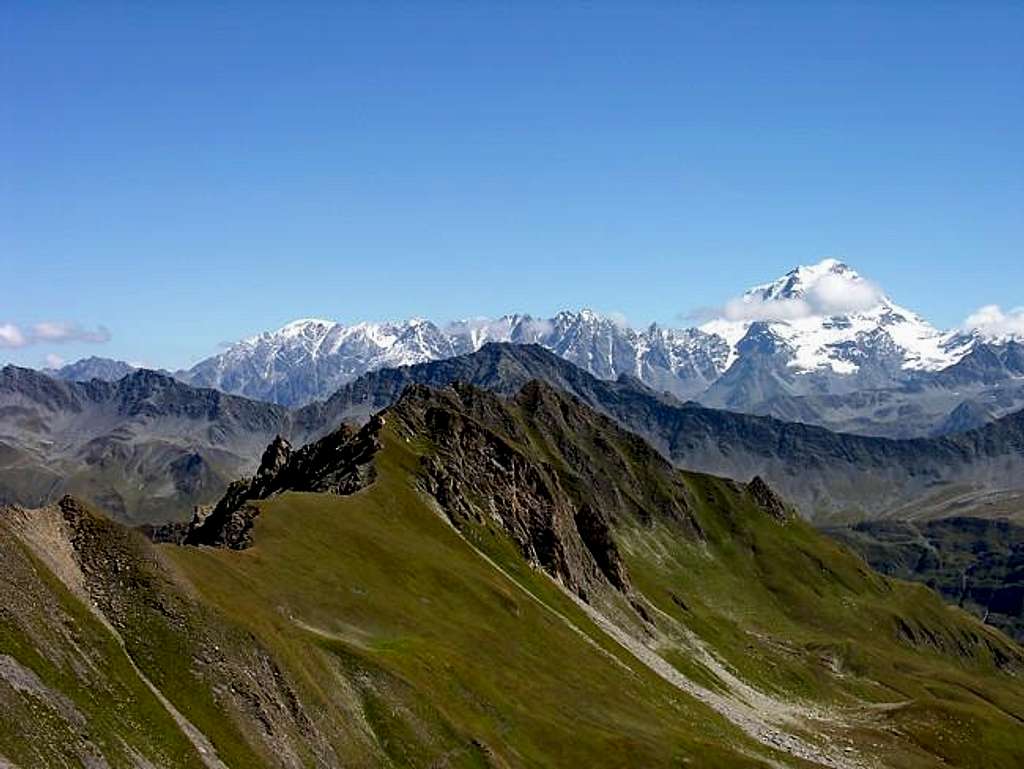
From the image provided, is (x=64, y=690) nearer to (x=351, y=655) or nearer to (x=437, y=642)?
(x=351, y=655)

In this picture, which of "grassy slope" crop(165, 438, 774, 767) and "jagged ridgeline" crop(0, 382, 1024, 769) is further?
"grassy slope" crop(165, 438, 774, 767)

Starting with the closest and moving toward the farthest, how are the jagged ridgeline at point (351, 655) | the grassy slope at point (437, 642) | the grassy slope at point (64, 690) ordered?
the grassy slope at point (64, 690) < the jagged ridgeline at point (351, 655) < the grassy slope at point (437, 642)

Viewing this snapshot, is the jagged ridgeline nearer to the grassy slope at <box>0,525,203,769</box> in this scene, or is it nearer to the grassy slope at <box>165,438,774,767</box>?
the grassy slope at <box>0,525,203,769</box>

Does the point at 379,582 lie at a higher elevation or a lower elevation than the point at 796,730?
higher

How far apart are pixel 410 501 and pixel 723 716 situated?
62.9 m

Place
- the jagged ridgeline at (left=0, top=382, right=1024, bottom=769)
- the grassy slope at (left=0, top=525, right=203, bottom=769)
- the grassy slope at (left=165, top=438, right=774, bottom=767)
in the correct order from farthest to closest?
the grassy slope at (left=165, top=438, right=774, bottom=767)
the jagged ridgeline at (left=0, top=382, right=1024, bottom=769)
the grassy slope at (left=0, top=525, right=203, bottom=769)

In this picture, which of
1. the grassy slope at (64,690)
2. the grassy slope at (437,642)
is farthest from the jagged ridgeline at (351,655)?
the grassy slope at (437,642)

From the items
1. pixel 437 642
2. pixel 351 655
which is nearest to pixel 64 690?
pixel 351 655

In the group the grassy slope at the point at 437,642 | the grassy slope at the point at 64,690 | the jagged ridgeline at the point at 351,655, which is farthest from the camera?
the grassy slope at the point at 437,642

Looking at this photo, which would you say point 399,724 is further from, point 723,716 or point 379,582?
point 723,716

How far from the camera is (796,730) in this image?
184250 millimetres

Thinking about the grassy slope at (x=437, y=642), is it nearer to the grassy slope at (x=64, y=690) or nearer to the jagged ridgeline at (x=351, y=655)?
the jagged ridgeline at (x=351, y=655)

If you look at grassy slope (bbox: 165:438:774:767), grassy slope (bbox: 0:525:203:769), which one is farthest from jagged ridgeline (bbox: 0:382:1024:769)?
grassy slope (bbox: 165:438:774:767)

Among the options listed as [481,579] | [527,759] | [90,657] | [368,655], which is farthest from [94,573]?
[481,579]
